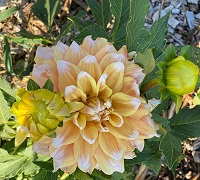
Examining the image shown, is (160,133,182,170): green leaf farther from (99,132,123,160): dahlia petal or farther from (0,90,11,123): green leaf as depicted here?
(0,90,11,123): green leaf

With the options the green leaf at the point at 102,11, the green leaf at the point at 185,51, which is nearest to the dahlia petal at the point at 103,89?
the green leaf at the point at 185,51

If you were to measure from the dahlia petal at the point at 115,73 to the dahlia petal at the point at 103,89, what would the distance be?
0.06 feet

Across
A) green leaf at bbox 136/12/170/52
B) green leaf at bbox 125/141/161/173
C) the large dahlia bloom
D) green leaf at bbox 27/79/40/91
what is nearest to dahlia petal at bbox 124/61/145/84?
the large dahlia bloom

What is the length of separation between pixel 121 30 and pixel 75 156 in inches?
26.1

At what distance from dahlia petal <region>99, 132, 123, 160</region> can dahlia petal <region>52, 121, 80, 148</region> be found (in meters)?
0.06

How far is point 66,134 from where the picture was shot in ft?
2.98

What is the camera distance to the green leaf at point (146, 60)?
0.98 metres

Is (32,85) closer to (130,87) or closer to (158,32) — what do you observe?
(130,87)

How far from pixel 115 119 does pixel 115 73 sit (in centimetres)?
11

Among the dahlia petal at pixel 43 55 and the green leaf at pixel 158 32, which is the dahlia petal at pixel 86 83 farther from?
the green leaf at pixel 158 32

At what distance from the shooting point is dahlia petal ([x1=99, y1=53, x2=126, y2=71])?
0.93m

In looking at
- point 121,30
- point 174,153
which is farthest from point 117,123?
point 121,30

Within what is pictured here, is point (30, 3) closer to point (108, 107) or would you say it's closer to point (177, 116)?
point (177, 116)

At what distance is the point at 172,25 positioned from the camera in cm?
210
